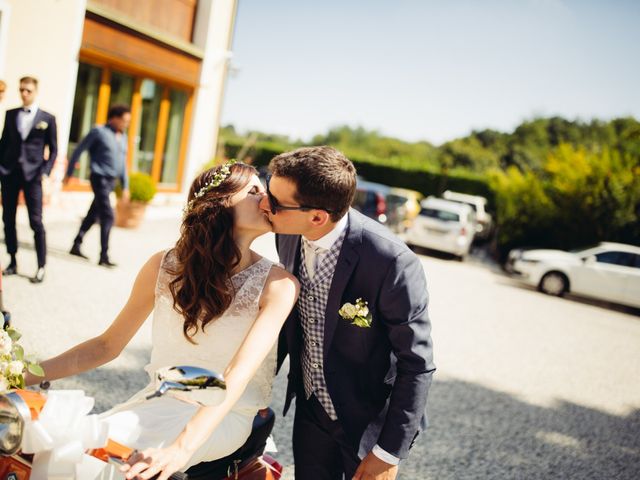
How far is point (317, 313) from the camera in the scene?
2.27 meters

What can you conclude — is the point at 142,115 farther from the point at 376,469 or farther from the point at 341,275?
the point at 376,469

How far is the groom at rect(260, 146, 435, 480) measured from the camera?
6.68 ft

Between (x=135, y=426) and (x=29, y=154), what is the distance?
5412mm

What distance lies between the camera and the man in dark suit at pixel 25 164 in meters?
6.17

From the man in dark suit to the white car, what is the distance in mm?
11467

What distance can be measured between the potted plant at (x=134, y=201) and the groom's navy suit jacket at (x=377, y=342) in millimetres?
9044

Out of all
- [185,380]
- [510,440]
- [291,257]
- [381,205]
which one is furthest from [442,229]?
[185,380]

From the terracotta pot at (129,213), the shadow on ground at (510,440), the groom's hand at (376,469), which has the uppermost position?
the groom's hand at (376,469)

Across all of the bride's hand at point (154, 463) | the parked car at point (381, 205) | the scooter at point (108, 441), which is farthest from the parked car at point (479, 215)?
the bride's hand at point (154, 463)

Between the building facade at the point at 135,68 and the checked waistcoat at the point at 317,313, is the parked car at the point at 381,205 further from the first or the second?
the checked waistcoat at the point at 317,313

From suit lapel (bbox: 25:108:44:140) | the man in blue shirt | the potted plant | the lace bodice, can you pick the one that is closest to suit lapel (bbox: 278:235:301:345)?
the lace bodice

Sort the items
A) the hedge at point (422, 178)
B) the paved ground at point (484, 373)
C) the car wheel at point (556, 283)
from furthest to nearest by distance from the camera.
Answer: the hedge at point (422, 178) < the car wheel at point (556, 283) < the paved ground at point (484, 373)

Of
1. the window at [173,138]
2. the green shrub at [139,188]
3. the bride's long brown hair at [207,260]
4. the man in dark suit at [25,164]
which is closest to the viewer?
the bride's long brown hair at [207,260]

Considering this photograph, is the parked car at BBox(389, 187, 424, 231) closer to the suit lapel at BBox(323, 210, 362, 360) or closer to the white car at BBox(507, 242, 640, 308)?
the white car at BBox(507, 242, 640, 308)
